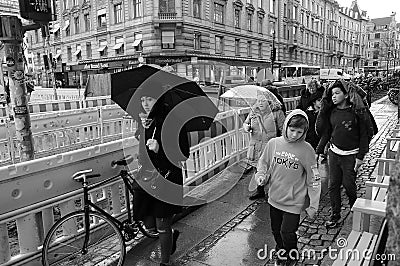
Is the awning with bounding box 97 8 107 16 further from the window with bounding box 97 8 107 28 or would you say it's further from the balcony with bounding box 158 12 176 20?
the balcony with bounding box 158 12 176 20

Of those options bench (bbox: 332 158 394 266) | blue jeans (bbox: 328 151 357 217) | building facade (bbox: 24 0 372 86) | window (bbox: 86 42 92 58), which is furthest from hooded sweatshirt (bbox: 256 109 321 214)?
window (bbox: 86 42 92 58)

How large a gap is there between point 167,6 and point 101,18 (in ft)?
33.7

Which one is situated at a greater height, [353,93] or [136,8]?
[136,8]

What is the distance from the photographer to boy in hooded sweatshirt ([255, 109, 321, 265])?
3.32 metres

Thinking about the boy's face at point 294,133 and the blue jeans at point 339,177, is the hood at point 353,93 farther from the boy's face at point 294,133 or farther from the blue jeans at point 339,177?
the boy's face at point 294,133

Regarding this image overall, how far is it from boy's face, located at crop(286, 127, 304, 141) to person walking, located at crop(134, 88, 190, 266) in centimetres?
100

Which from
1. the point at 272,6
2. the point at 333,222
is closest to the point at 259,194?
the point at 333,222

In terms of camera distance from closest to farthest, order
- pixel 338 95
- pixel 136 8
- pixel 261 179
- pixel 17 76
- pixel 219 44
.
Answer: pixel 261 179 → pixel 338 95 → pixel 17 76 → pixel 136 8 → pixel 219 44

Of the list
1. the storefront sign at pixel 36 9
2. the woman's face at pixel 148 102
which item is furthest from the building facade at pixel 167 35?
the woman's face at pixel 148 102

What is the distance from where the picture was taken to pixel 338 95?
4.19m

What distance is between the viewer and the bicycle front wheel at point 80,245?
133 inches

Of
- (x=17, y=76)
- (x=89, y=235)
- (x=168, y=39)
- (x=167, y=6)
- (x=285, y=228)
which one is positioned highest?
(x=167, y=6)

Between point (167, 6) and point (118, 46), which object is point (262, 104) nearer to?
point (167, 6)

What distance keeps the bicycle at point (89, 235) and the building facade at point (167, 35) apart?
57.4ft
